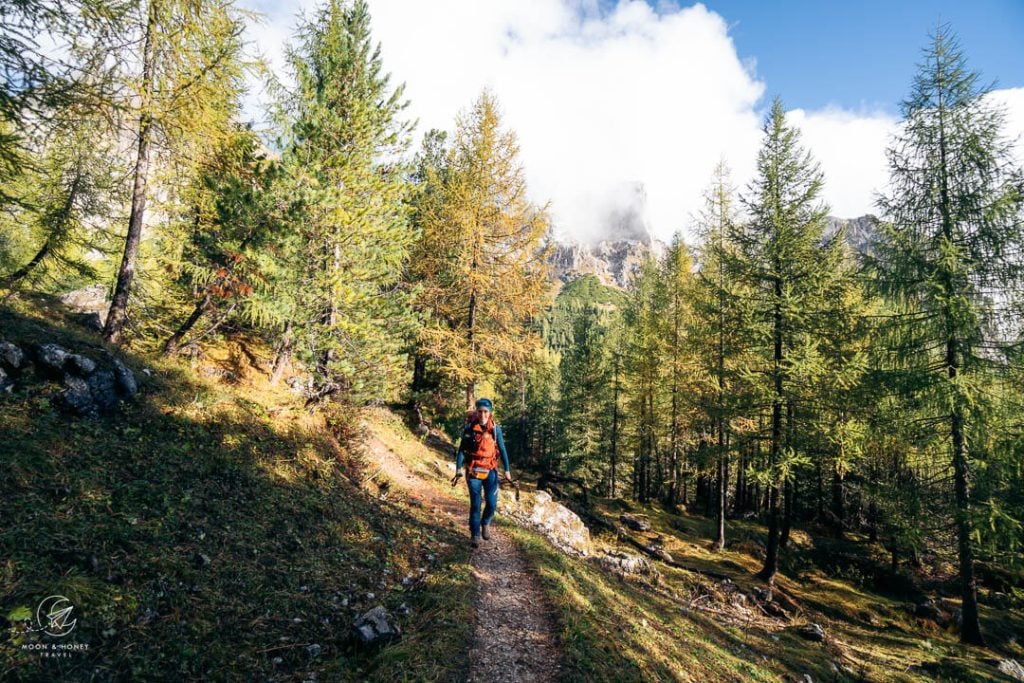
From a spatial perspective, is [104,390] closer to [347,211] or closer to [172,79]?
[347,211]

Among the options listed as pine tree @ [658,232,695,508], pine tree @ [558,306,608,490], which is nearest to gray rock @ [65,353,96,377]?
pine tree @ [658,232,695,508]

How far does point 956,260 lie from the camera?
12.4 m

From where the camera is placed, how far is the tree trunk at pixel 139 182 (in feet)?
27.8

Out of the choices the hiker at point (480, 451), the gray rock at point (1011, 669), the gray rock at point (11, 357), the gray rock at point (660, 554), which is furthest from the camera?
the gray rock at point (660, 554)

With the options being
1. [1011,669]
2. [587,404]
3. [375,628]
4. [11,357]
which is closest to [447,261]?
[11,357]

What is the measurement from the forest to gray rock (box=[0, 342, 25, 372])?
316mm

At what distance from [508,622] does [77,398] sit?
7.30 meters

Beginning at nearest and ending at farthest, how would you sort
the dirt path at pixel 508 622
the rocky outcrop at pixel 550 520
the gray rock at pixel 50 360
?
the dirt path at pixel 508 622 < the gray rock at pixel 50 360 < the rocky outcrop at pixel 550 520

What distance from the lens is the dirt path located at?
4.79 m

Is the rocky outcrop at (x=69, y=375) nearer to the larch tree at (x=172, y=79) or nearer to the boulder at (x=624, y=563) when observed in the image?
the larch tree at (x=172, y=79)

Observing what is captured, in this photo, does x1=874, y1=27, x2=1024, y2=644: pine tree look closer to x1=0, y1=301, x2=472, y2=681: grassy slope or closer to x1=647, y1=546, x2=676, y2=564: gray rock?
x1=647, y1=546, x2=676, y2=564: gray rock

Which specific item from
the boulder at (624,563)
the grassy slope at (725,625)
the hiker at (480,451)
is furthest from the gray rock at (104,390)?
the boulder at (624,563)

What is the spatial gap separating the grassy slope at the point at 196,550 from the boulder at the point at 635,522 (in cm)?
1500

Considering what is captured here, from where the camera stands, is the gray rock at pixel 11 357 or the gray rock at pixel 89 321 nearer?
the gray rock at pixel 11 357
